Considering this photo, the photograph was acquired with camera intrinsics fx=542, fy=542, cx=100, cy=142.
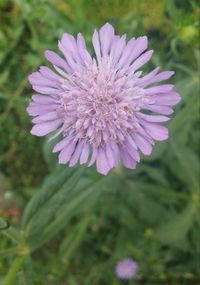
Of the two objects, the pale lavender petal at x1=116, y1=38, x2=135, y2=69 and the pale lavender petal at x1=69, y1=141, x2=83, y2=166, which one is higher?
the pale lavender petal at x1=116, y1=38, x2=135, y2=69

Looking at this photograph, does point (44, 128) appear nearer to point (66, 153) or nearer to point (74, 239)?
point (66, 153)

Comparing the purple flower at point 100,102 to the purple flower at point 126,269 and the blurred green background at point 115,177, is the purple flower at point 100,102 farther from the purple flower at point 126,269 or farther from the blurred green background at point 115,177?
the purple flower at point 126,269

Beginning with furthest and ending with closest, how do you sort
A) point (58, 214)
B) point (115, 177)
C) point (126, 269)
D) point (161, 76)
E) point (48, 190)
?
point (126, 269) < point (115, 177) < point (58, 214) < point (48, 190) < point (161, 76)

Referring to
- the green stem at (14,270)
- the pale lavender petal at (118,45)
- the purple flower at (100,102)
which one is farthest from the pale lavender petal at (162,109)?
the green stem at (14,270)

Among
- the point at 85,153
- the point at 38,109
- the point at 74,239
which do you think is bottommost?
the point at 74,239

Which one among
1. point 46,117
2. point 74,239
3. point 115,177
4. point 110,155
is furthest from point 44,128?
point 74,239

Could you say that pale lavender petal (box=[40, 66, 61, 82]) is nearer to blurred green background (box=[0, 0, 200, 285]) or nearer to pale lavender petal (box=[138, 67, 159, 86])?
pale lavender petal (box=[138, 67, 159, 86])

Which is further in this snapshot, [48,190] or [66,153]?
[48,190]

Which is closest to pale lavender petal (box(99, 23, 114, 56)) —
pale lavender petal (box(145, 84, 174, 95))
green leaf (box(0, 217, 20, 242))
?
pale lavender petal (box(145, 84, 174, 95))
